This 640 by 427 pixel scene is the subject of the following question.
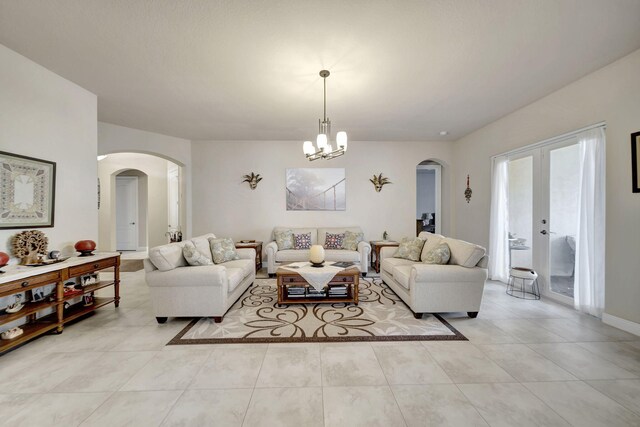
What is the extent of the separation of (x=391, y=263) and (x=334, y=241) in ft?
5.16

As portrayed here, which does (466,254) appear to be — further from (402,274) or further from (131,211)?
(131,211)

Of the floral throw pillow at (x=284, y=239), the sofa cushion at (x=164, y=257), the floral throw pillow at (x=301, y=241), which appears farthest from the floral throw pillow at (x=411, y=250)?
the sofa cushion at (x=164, y=257)

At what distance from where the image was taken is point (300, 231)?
5.37m

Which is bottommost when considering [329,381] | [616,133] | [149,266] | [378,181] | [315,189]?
[329,381]

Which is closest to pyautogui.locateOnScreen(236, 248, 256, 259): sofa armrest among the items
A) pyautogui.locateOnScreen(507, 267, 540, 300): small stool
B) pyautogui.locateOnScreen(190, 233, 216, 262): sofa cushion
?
pyautogui.locateOnScreen(190, 233, 216, 262): sofa cushion

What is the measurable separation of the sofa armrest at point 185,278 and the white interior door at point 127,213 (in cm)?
636

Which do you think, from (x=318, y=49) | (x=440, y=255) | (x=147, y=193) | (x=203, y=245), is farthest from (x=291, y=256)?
(x=147, y=193)

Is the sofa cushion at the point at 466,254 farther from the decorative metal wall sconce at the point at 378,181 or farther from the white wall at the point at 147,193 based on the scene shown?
the white wall at the point at 147,193

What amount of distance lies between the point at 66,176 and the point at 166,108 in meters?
1.57

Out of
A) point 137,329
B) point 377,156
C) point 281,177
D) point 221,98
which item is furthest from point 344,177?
point 137,329

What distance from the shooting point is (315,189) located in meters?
5.66

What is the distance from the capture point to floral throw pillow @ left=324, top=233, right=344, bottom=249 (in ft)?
16.6

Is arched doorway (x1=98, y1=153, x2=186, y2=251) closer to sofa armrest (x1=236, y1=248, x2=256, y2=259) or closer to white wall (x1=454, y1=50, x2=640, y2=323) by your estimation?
sofa armrest (x1=236, y1=248, x2=256, y2=259)

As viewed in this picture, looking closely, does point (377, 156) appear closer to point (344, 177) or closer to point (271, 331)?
point (344, 177)
